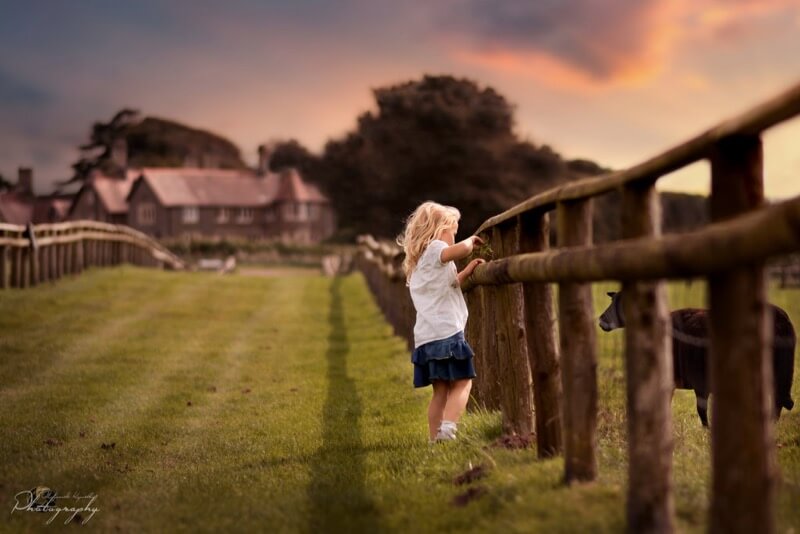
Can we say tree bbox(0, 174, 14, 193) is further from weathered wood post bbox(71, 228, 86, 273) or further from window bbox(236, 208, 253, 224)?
weathered wood post bbox(71, 228, 86, 273)

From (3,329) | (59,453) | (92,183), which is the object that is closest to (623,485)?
(59,453)

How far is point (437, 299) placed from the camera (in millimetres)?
7543

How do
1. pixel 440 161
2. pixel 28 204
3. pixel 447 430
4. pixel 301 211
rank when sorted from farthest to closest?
pixel 28 204 → pixel 301 211 → pixel 440 161 → pixel 447 430

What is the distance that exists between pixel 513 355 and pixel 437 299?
3.23 ft

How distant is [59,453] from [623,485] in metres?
5.17

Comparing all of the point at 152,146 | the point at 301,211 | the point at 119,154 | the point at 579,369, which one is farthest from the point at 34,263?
the point at 152,146

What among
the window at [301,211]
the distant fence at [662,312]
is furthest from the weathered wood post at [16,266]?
the window at [301,211]

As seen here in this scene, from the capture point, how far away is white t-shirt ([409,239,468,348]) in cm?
746

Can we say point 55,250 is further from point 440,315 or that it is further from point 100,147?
point 100,147

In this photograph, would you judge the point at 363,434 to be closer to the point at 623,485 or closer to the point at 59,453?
the point at 59,453

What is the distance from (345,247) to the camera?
204 feet

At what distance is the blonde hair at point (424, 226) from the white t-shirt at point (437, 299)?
8 centimetres

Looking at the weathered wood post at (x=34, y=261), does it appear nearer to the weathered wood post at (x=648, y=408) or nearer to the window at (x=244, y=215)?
the weathered wood post at (x=648, y=408)

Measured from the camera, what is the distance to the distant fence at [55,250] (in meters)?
21.2
